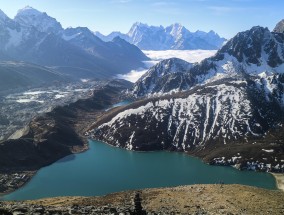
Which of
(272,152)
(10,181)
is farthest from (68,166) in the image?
(272,152)

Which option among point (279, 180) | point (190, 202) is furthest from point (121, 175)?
point (190, 202)

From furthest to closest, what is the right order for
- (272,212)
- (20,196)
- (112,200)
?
(20,196) < (112,200) < (272,212)

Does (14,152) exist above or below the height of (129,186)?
above

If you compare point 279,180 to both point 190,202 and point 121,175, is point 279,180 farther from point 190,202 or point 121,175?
point 190,202

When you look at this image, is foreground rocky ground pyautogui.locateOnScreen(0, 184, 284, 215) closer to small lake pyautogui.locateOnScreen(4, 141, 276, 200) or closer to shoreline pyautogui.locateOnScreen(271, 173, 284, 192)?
small lake pyautogui.locateOnScreen(4, 141, 276, 200)

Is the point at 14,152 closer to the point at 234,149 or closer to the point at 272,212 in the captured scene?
the point at 234,149

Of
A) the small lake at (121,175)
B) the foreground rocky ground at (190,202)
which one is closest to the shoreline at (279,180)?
the small lake at (121,175)

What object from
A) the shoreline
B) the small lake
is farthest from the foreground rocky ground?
the shoreline
